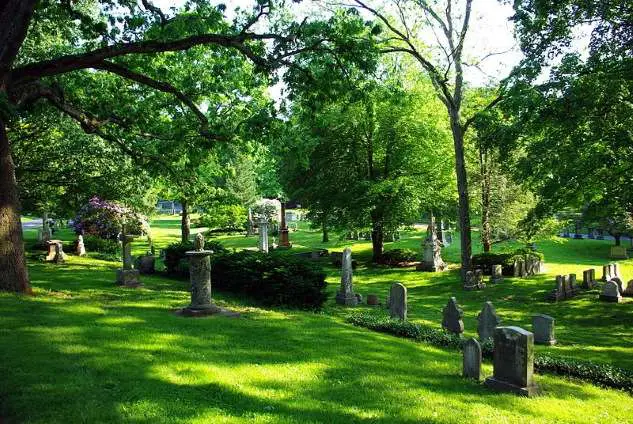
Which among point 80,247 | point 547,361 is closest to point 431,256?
point 547,361

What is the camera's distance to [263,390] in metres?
7.45

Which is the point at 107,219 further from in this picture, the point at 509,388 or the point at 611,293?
the point at 509,388

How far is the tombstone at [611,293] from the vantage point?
1966 cm

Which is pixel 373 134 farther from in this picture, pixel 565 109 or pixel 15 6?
pixel 15 6

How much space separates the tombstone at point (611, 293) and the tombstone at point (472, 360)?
45.1 feet

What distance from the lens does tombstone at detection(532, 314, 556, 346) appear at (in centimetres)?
1316

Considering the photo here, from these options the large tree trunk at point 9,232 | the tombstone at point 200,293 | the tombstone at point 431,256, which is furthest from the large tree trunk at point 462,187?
the large tree trunk at point 9,232

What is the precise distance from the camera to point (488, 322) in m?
12.7

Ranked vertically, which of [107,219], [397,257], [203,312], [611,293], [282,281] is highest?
[107,219]

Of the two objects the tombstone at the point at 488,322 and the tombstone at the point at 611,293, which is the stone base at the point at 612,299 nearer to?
the tombstone at the point at 611,293

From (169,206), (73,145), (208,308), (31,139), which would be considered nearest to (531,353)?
(208,308)

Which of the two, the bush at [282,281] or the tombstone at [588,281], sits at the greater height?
the bush at [282,281]

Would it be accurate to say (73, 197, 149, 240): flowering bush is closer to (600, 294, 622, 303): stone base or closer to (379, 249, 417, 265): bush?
(379, 249, 417, 265): bush

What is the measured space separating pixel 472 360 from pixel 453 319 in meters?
4.46
